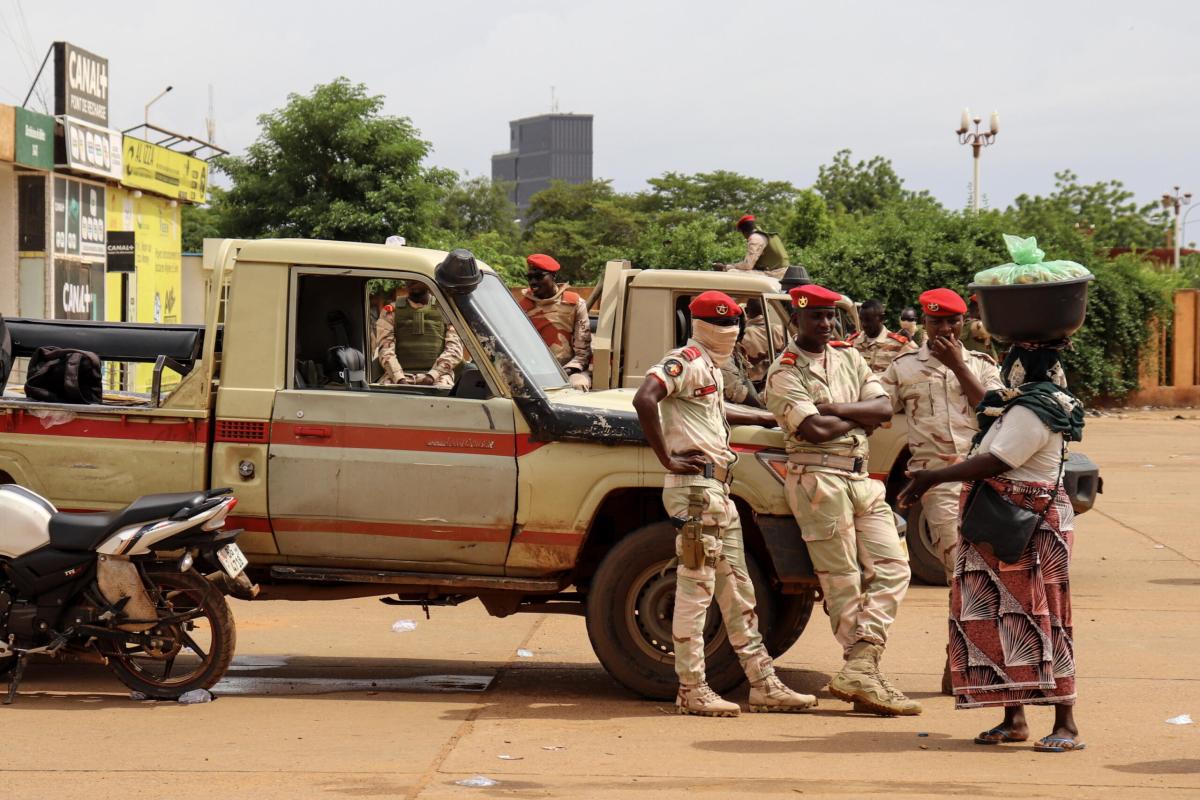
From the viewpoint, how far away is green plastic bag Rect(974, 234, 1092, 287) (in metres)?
6.20

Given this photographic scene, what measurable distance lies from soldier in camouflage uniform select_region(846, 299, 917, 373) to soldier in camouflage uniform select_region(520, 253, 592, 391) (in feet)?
7.93

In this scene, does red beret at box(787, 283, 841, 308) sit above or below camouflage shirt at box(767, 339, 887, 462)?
above

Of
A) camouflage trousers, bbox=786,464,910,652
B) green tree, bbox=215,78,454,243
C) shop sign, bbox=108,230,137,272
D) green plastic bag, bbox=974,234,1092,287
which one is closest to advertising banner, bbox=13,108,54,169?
shop sign, bbox=108,230,137,272

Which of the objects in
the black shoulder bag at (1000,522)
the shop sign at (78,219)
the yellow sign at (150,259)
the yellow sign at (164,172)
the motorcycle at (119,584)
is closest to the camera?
the black shoulder bag at (1000,522)

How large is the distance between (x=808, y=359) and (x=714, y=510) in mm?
891

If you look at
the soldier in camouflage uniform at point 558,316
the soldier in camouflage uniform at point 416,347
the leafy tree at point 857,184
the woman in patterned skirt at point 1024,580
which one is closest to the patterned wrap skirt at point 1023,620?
the woman in patterned skirt at point 1024,580

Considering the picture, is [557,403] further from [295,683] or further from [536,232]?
[536,232]

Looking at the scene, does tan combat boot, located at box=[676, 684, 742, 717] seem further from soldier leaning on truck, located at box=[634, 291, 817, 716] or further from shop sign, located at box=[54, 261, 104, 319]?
shop sign, located at box=[54, 261, 104, 319]

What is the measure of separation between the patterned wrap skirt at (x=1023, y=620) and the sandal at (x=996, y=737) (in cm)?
19

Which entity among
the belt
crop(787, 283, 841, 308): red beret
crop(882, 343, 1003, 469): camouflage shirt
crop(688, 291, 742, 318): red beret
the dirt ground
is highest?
crop(787, 283, 841, 308): red beret

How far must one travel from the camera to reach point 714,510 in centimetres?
666

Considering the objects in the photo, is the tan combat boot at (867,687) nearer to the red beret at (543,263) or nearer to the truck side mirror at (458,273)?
the truck side mirror at (458,273)

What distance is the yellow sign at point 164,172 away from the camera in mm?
28500

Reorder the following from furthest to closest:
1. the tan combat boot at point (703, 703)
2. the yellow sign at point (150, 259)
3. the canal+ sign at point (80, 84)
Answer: the yellow sign at point (150, 259) → the canal+ sign at point (80, 84) → the tan combat boot at point (703, 703)
